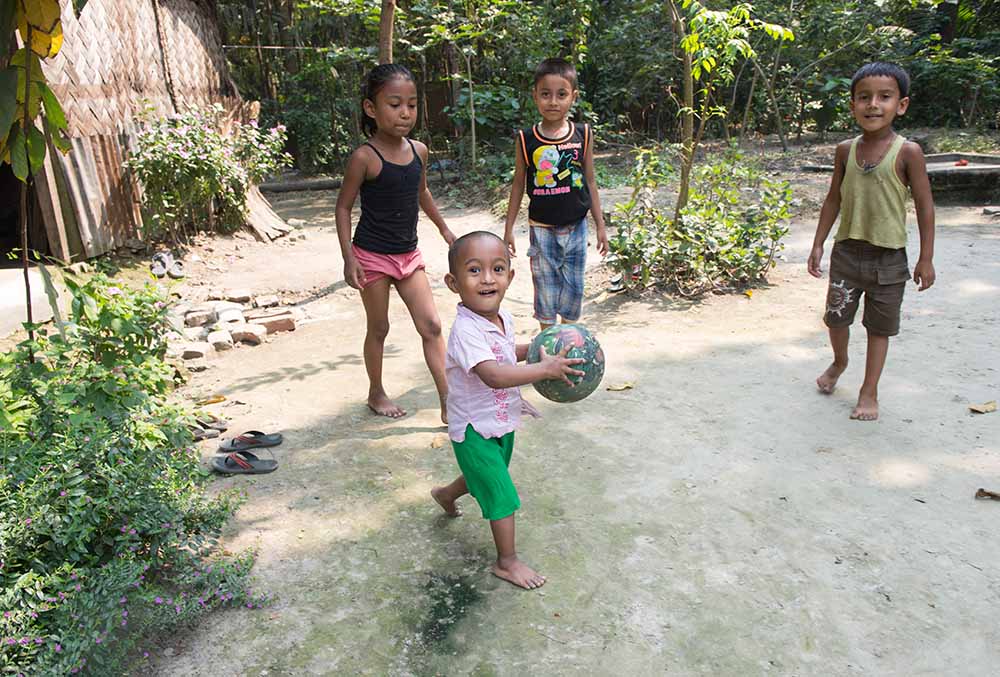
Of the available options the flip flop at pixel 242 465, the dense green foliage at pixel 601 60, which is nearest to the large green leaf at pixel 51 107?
the flip flop at pixel 242 465

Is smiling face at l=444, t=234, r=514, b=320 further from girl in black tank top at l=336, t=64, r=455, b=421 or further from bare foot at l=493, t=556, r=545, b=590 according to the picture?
girl in black tank top at l=336, t=64, r=455, b=421

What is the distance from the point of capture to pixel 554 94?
411 cm

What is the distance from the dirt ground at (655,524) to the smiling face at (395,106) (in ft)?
5.03

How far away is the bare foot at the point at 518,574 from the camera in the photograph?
8.39 feet

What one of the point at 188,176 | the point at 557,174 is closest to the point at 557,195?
the point at 557,174

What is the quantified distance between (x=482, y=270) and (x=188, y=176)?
635 centimetres

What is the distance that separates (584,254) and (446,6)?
895cm

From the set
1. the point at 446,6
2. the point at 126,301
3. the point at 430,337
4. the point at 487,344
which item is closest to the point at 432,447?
the point at 430,337

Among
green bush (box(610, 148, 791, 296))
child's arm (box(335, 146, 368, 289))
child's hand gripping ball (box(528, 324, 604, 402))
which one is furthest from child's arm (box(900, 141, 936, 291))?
child's arm (box(335, 146, 368, 289))

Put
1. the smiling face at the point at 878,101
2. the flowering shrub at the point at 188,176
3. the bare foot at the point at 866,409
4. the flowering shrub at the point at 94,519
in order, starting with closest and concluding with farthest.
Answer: the flowering shrub at the point at 94,519
the smiling face at the point at 878,101
the bare foot at the point at 866,409
the flowering shrub at the point at 188,176

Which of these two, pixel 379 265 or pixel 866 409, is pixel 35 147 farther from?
pixel 866 409

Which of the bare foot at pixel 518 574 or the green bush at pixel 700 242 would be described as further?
the green bush at pixel 700 242

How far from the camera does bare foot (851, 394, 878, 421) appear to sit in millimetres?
3747

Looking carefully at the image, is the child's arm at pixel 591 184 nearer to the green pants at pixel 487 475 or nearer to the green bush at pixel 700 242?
the green bush at pixel 700 242
